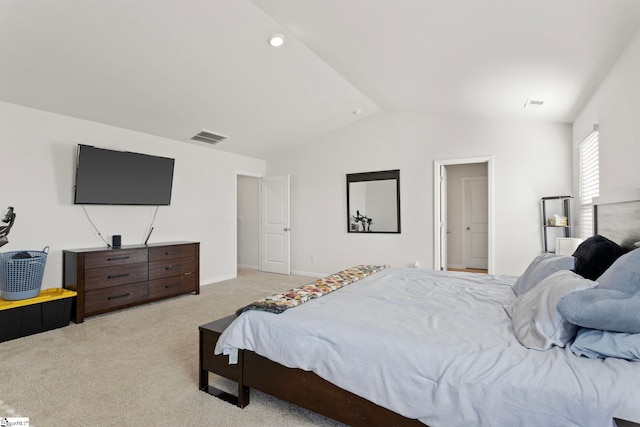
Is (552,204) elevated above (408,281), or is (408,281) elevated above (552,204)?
(552,204)

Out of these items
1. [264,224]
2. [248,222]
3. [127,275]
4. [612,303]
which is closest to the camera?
[612,303]

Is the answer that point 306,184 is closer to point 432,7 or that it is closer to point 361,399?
point 432,7

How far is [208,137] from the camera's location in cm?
500

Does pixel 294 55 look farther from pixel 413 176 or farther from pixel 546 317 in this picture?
pixel 546 317

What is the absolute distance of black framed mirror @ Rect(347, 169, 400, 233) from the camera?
5340mm

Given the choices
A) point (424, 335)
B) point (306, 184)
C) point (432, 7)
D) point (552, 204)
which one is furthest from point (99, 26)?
point (552, 204)

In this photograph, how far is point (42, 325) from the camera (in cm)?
322

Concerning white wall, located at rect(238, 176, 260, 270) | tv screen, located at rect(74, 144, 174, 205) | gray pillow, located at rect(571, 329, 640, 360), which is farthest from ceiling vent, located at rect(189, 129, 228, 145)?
gray pillow, located at rect(571, 329, 640, 360)

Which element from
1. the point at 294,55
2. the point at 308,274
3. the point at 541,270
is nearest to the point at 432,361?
the point at 541,270

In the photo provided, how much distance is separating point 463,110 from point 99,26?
4.21m

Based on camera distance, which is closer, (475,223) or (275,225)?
(275,225)

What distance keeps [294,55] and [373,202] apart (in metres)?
2.80

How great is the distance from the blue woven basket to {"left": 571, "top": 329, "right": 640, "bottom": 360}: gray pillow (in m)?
4.33

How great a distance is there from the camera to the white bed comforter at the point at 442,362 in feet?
3.88
